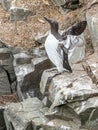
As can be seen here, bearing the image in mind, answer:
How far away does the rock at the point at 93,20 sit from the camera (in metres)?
10.3

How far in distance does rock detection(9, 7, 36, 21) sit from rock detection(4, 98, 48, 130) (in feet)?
9.76

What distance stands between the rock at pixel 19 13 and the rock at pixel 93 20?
1.77 meters

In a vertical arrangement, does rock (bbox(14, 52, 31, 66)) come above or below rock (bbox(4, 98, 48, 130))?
above

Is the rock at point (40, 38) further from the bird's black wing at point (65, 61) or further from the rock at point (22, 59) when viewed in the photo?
the bird's black wing at point (65, 61)

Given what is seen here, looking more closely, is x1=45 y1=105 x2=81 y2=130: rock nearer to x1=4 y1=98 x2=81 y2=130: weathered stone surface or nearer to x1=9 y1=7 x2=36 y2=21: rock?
x1=4 y1=98 x2=81 y2=130: weathered stone surface

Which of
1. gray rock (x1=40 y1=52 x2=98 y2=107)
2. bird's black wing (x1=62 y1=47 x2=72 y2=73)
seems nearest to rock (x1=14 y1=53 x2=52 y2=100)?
gray rock (x1=40 y1=52 x2=98 y2=107)

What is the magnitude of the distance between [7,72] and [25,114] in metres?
2.91

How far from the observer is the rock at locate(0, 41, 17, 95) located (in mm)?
11856

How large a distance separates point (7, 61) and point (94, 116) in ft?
13.4

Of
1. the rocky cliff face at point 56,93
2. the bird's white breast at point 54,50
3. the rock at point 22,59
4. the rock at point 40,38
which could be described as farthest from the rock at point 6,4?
the bird's white breast at point 54,50

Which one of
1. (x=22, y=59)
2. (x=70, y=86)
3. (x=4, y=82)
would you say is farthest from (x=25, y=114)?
(x=4, y=82)

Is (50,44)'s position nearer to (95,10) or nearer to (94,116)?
(94,116)

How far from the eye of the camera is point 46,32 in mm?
11508

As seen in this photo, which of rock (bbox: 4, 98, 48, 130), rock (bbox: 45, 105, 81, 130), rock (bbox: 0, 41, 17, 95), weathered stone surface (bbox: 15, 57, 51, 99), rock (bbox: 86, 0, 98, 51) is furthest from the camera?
rock (bbox: 0, 41, 17, 95)
